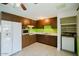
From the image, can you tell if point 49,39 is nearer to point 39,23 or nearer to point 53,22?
point 53,22

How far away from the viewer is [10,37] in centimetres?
271

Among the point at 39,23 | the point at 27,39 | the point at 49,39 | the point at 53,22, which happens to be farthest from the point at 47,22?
the point at 27,39

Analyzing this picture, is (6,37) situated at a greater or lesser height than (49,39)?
greater

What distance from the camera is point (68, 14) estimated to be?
280 centimetres

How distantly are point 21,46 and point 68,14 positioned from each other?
2109 mm

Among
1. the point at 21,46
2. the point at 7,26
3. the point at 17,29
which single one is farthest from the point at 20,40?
the point at 7,26

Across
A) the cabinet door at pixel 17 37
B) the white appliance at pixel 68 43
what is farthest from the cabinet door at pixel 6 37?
the white appliance at pixel 68 43

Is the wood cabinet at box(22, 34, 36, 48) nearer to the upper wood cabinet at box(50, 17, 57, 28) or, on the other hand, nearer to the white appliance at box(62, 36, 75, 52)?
the upper wood cabinet at box(50, 17, 57, 28)

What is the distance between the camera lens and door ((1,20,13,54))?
2379mm

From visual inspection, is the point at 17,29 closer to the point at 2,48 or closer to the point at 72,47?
the point at 2,48

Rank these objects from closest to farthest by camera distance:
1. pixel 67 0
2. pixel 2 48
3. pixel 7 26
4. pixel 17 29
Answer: pixel 67 0
pixel 2 48
pixel 7 26
pixel 17 29

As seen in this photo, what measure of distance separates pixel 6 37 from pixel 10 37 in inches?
7.1

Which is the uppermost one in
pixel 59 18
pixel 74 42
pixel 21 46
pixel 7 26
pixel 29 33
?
pixel 59 18

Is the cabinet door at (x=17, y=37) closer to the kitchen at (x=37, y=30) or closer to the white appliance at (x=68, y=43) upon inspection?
the kitchen at (x=37, y=30)
